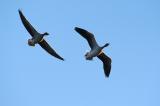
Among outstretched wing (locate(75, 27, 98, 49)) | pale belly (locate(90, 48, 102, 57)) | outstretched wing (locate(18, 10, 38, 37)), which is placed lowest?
pale belly (locate(90, 48, 102, 57))

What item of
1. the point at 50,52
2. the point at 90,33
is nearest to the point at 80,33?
the point at 90,33

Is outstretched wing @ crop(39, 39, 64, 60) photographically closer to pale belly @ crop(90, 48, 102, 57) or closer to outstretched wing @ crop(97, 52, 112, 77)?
outstretched wing @ crop(97, 52, 112, 77)

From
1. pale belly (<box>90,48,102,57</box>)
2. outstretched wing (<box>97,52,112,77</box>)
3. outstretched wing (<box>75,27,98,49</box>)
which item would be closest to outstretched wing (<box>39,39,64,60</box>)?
outstretched wing (<box>75,27,98,49</box>)

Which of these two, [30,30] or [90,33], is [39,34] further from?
[90,33]

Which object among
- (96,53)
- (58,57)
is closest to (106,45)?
(96,53)

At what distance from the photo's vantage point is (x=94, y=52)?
5662 centimetres

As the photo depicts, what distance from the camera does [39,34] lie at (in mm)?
58438

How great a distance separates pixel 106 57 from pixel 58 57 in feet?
15.7

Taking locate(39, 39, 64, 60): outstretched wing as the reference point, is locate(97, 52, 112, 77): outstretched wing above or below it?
below

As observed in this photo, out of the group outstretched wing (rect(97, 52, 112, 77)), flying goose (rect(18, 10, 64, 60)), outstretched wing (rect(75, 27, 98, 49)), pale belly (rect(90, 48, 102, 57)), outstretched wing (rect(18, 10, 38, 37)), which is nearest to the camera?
pale belly (rect(90, 48, 102, 57))

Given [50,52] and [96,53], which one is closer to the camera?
[96,53]

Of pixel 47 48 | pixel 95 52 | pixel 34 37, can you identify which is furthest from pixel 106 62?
pixel 34 37

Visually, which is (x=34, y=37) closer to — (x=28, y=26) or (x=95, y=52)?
(x=28, y=26)

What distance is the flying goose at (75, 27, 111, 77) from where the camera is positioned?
5657cm
